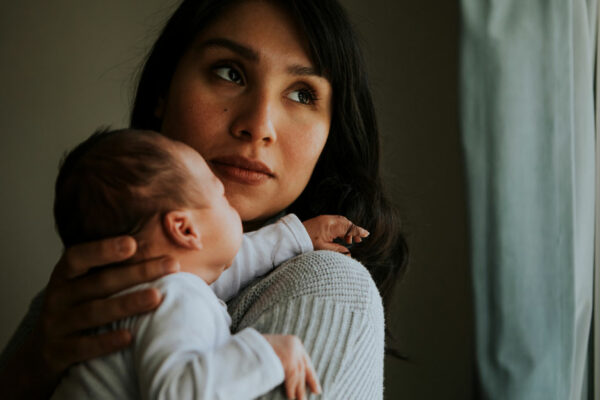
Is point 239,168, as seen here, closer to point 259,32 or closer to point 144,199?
point 259,32

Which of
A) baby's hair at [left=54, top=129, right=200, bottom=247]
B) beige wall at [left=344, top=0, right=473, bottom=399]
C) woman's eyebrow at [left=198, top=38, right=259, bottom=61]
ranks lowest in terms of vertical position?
beige wall at [left=344, top=0, right=473, bottom=399]

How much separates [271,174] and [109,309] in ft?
1.69

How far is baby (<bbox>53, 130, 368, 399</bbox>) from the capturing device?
2.05 ft

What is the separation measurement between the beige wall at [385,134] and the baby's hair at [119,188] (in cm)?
160

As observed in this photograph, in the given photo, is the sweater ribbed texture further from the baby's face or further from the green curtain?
the green curtain

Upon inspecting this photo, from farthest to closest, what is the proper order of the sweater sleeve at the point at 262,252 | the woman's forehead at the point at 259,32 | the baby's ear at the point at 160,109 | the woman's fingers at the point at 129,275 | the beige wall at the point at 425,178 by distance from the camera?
the beige wall at the point at 425,178
the baby's ear at the point at 160,109
the woman's forehead at the point at 259,32
the sweater sleeve at the point at 262,252
the woman's fingers at the point at 129,275

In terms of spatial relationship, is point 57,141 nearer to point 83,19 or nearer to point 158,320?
point 83,19

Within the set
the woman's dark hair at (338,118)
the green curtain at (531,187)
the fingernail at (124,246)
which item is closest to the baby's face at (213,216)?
the fingernail at (124,246)

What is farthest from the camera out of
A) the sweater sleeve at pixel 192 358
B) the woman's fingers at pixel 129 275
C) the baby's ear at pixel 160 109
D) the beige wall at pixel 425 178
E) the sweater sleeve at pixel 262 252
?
the beige wall at pixel 425 178

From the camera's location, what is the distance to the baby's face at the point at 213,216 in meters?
0.79

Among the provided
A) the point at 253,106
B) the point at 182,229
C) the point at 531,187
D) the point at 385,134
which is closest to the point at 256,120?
the point at 253,106

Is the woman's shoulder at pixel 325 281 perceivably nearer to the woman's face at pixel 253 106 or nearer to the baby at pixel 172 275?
the baby at pixel 172 275

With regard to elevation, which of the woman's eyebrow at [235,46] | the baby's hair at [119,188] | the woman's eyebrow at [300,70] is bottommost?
the baby's hair at [119,188]

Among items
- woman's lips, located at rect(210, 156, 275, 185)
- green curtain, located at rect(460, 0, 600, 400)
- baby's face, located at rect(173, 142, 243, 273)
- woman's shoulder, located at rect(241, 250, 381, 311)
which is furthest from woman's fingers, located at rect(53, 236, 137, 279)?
green curtain, located at rect(460, 0, 600, 400)
